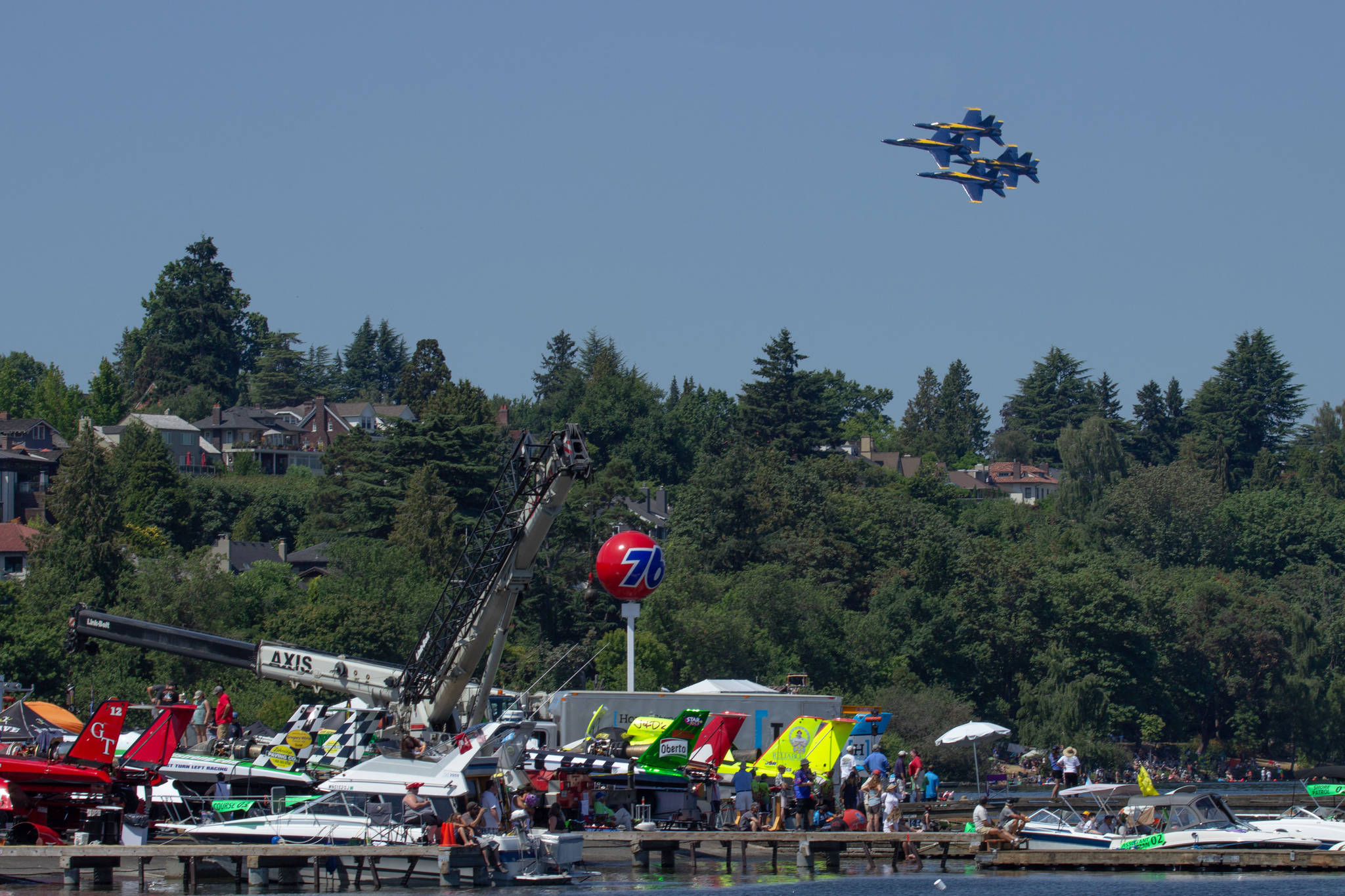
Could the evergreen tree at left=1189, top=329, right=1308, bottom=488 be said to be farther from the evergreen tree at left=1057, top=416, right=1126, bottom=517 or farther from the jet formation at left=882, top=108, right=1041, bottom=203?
the jet formation at left=882, top=108, right=1041, bottom=203

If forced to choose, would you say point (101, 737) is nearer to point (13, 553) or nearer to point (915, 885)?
point (915, 885)

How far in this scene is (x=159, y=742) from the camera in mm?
34594

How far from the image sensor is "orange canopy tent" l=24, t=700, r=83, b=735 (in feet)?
146

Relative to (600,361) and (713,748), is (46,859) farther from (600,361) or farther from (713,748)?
(600,361)

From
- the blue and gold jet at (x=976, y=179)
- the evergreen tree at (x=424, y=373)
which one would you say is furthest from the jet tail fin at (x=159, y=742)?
the evergreen tree at (x=424, y=373)

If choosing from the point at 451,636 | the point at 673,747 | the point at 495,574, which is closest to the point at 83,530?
the point at 451,636

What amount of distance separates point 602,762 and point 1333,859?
16748 mm

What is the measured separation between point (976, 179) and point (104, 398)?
364 ft

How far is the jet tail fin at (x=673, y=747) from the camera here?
37625 millimetres

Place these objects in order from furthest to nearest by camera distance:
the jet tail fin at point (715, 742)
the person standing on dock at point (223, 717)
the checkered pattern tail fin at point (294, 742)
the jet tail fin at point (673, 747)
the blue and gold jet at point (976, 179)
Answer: the blue and gold jet at point (976, 179) < the person standing on dock at point (223, 717) < the jet tail fin at point (715, 742) < the jet tail fin at point (673, 747) < the checkered pattern tail fin at point (294, 742)

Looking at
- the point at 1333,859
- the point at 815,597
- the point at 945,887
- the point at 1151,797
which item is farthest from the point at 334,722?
the point at 815,597

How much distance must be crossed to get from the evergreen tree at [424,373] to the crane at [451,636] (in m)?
136

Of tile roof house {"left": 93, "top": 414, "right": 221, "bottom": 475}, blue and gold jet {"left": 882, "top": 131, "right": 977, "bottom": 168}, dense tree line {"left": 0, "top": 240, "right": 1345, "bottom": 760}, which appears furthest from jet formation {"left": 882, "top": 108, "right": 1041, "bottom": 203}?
tile roof house {"left": 93, "top": 414, "right": 221, "bottom": 475}

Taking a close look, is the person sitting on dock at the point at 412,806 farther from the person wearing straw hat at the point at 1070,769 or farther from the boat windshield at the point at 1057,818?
the person wearing straw hat at the point at 1070,769
